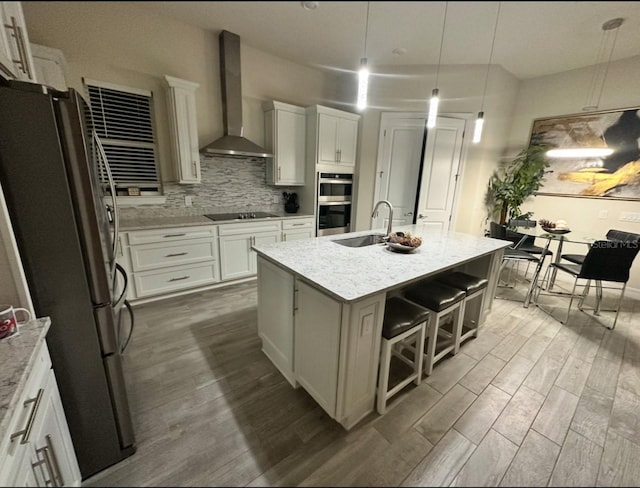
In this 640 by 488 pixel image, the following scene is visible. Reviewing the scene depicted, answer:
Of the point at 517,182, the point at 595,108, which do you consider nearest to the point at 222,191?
the point at 517,182

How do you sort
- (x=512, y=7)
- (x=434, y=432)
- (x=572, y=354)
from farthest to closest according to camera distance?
1. (x=572, y=354)
2. (x=434, y=432)
3. (x=512, y=7)

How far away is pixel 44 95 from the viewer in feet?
2.84

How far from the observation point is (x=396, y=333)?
58.0 inches

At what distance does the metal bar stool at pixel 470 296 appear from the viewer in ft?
6.66

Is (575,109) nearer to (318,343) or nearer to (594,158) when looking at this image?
(594,158)

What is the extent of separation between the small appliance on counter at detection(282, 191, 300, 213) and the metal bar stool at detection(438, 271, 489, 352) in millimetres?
→ 2286

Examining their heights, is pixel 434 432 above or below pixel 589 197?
below

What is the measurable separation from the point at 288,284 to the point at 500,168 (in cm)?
448

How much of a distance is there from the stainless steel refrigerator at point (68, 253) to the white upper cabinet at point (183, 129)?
1.05 feet

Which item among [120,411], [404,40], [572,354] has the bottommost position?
[572,354]

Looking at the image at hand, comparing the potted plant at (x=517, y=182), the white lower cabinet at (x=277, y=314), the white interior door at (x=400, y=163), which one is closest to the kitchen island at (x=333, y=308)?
the white lower cabinet at (x=277, y=314)

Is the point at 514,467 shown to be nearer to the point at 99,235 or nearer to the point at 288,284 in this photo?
the point at 288,284

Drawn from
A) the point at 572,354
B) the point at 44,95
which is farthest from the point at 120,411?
the point at 572,354

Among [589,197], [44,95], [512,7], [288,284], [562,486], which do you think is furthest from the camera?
[589,197]
